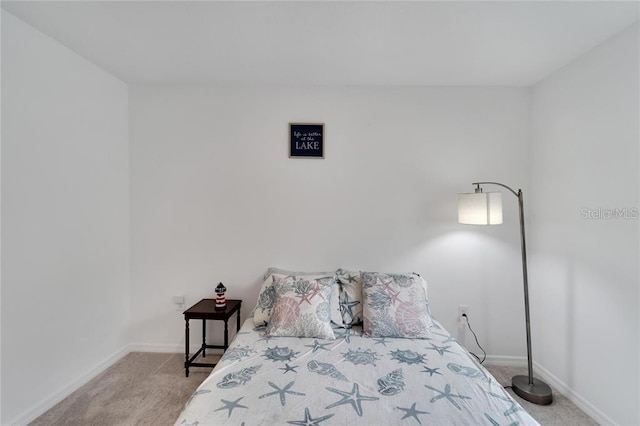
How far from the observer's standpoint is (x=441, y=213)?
2.65m

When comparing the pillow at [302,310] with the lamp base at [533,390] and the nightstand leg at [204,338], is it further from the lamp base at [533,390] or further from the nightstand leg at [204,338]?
the lamp base at [533,390]

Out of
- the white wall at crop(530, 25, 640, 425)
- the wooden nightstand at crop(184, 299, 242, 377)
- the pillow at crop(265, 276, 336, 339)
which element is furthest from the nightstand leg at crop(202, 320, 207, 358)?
the white wall at crop(530, 25, 640, 425)

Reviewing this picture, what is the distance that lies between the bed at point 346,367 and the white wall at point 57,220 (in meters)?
1.36

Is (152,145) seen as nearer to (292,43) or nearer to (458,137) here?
(292,43)

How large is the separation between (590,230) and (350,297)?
1822mm

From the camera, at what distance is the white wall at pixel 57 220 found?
1782mm

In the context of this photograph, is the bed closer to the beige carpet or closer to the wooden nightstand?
the wooden nightstand

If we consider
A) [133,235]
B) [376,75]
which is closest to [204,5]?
[376,75]

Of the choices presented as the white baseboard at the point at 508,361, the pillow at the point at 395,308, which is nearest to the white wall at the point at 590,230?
the white baseboard at the point at 508,361

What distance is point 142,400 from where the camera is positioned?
206 cm

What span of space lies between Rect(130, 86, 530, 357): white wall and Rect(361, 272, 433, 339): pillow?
1.50ft

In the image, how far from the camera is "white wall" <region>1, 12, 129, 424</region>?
1.78 metres

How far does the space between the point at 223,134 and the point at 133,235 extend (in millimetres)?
1328

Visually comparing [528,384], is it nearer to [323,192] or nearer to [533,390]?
[533,390]
